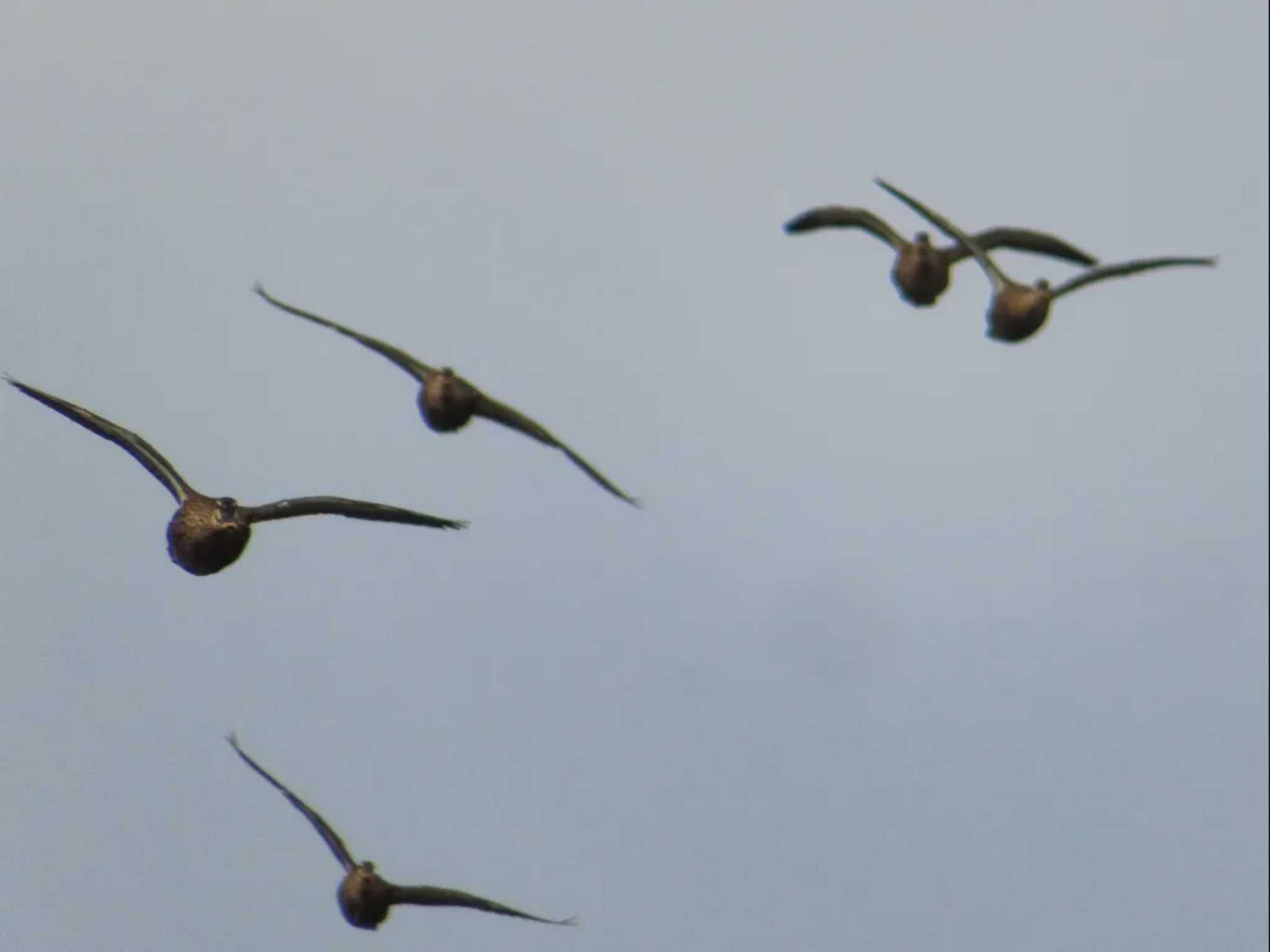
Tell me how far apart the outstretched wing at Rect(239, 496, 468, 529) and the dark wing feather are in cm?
1054

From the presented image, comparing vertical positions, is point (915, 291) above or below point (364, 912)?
above

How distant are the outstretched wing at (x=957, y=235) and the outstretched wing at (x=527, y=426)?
4475 millimetres

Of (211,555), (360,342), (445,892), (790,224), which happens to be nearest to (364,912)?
(445,892)

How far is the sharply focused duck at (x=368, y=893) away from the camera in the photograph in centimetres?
2656

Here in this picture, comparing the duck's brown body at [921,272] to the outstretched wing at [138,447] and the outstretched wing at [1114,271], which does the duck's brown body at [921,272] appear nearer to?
the outstretched wing at [1114,271]

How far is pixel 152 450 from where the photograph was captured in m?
24.2

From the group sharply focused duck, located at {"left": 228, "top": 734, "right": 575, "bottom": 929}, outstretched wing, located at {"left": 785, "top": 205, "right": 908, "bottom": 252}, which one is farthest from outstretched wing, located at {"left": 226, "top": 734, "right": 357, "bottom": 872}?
outstretched wing, located at {"left": 785, "top": 205, "right": 908, "bottom": 252}

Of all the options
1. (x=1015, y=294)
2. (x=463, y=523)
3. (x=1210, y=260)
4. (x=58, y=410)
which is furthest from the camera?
(x=1015, y=294)

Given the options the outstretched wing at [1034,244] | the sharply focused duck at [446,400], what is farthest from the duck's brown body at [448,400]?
the outstretched wing at [1034,244]

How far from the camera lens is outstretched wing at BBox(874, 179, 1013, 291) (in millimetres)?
23922

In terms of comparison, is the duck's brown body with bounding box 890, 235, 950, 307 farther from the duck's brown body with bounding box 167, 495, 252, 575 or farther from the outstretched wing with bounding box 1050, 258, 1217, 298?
the duck's brown body with bounding box 167, 495, 252, 575

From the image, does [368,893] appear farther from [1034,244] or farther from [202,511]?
[1034,244]

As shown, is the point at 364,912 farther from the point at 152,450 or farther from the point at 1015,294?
the point at 1015,294

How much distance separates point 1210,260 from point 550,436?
27.6ft
